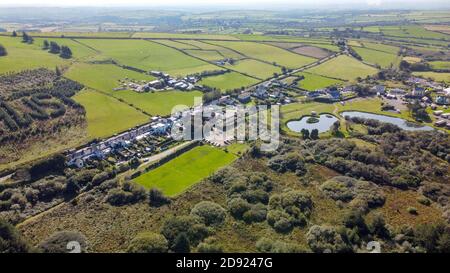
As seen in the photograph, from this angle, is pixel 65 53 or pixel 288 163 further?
pixel 65 53

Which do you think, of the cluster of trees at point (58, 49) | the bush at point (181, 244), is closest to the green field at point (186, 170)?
the bush at point (181, 244)

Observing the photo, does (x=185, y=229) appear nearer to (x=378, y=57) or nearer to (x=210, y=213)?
(x=210, y=213)

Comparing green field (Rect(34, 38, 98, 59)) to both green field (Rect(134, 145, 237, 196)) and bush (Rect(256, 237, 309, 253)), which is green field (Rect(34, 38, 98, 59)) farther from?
bush (Rect(256, 237, 309, 253))

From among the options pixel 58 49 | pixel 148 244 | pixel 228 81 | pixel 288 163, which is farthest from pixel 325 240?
pixel 58 49

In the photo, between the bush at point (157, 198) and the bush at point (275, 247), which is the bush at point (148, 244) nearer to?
the bush at point (157, 198)

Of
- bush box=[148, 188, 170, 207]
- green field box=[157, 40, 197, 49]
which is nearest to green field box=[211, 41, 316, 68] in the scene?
green field box=[157, 40, 197, 49]

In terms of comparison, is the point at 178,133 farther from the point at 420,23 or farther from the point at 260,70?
the point at 420,23
